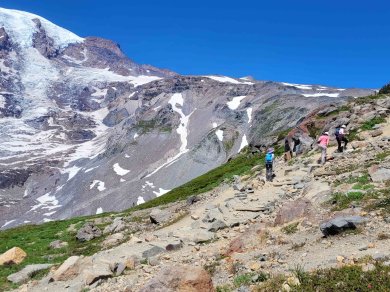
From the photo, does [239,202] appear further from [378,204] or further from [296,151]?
[296,151]

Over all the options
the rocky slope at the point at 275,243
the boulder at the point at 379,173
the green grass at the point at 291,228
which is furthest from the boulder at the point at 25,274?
the boulder at the point at 379,173

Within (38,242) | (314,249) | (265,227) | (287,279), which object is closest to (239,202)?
(265,227)

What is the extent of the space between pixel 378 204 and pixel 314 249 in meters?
4.10

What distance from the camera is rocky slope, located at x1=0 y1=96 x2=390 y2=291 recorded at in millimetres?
12828

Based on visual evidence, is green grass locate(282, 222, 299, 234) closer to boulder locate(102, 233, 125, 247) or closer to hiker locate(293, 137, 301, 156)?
boulder locate(102, 233, 125, 247)

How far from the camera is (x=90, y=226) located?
123 ft

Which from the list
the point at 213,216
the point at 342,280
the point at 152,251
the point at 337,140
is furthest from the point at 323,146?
the point at 342,280

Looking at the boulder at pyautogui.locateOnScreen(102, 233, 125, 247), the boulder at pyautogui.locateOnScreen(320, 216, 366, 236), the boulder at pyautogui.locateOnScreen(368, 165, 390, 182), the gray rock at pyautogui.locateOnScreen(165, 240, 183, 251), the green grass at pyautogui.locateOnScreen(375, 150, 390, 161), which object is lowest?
the boulder at pyautogui.locateOnScreen(102, 233, 125, 247)

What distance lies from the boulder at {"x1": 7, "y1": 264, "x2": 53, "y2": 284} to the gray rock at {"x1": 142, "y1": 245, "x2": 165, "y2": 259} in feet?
25.1

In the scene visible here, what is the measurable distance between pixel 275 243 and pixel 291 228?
52.3 inches

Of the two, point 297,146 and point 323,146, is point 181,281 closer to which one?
point 323,146

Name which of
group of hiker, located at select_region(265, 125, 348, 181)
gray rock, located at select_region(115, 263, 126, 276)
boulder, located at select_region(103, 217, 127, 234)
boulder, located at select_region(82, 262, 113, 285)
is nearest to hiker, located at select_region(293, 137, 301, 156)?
group of hiker, located at select_region(265, 125, 348, 181)

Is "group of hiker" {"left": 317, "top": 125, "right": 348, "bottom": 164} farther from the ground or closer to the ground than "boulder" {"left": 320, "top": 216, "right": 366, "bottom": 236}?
farther from the ground

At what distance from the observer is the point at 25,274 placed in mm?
24500
